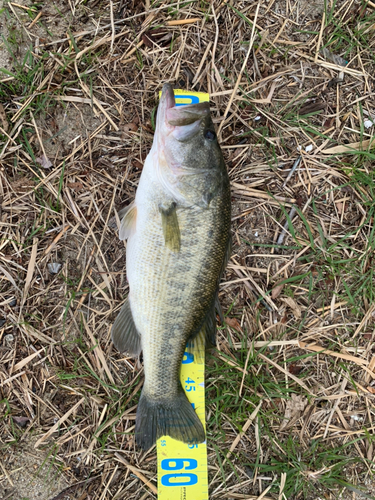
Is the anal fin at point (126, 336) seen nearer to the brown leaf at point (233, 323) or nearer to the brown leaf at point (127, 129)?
the brown leaf at point (233, 323)

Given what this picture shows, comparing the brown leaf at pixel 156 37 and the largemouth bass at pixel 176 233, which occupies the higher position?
the brown leaf at pixel 156 37

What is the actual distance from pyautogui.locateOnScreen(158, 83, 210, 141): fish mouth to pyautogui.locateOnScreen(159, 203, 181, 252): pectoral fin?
52cm

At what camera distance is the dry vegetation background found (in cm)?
280

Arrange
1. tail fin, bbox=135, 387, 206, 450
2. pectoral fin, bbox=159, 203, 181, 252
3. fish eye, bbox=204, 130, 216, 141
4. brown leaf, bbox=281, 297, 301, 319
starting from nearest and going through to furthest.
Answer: pectoral fin, bbox=159, 203, 181, 252 < fish eye, bbox=204, 130, 216, 141 < tail fin, bbox=135, 387, 206, 450 < brown leaf, bbox=281, 297, 301, 319

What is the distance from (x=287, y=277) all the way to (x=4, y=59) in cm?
302

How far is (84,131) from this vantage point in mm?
2869

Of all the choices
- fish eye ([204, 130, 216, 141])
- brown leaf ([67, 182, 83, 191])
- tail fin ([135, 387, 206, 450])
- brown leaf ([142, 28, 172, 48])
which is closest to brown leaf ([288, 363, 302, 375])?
tail fin ([135, 387, 206, 450])

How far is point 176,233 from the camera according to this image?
2.31m

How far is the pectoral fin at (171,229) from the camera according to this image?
2.30m

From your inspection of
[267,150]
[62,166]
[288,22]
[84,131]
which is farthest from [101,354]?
[288,22]

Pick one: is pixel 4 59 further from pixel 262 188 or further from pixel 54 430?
pixel 54 430

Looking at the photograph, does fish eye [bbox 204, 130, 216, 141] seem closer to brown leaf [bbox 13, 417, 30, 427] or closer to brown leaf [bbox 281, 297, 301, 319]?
brown leaf [bbox 281, 297, 301, 319]

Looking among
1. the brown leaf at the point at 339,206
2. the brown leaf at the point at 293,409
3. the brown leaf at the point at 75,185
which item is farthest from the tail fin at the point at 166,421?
the brown leaf at the point at 339,206

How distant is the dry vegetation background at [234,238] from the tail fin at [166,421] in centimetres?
26
